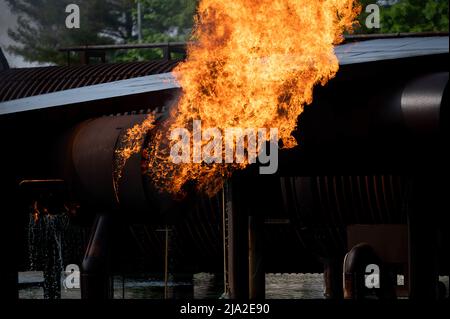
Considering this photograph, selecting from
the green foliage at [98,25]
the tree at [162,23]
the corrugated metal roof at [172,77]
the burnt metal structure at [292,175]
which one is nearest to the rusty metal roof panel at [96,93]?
the corrugated metal roof at [172,77]

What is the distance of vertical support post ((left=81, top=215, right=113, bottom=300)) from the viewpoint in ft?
49.7

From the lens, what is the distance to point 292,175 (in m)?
13.8

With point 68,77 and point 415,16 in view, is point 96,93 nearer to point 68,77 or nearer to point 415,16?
point 68,77

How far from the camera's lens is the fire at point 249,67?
13.2m

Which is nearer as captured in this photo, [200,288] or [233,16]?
[233,16]

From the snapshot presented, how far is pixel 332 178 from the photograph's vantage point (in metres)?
17.8

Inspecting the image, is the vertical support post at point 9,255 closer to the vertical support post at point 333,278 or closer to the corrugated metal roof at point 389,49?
the corrugated metal roof at point 389,49

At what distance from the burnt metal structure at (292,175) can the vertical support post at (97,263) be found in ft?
0.14

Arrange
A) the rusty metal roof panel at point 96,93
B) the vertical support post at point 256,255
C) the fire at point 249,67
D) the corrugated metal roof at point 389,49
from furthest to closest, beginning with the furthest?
the vertical support post at point 256,255 → the rusty metal roof panel at point 96,93 → the fire at point 249,67 → the corrugated metal roof at point 389,49

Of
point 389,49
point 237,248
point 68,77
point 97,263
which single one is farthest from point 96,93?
point 68,77

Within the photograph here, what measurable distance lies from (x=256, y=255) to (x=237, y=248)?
334cm

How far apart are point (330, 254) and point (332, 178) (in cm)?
194
